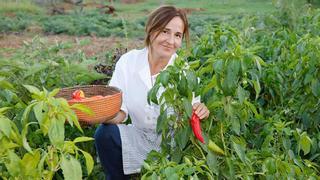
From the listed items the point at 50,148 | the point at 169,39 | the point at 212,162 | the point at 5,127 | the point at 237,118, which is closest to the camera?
the point at 5,127

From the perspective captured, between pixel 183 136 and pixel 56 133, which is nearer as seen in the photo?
pixel 56 133

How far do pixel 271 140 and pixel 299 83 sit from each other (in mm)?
420

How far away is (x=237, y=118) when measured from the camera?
7.97 ft

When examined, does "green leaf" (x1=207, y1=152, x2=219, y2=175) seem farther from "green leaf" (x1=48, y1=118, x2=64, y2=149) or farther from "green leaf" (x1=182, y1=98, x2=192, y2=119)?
"green leaf" (x1=48, y1=118, x2=64, y2=149)

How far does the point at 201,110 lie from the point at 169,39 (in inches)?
22.0

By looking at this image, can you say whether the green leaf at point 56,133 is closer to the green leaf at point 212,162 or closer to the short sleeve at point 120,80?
the green leaf at point 212,162

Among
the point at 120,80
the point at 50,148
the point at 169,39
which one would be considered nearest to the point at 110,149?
the point at 120,80

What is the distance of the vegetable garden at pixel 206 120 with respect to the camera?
1.82m

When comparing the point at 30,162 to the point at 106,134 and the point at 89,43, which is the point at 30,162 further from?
the point at 89,43

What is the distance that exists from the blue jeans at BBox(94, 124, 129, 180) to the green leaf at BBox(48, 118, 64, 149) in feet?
3.65

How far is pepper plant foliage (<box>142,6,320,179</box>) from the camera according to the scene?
2.22 metres

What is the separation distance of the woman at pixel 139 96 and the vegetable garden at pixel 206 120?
19 centimetres

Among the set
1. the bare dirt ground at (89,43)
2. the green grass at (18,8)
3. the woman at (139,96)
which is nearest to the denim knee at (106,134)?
the woman at (139,96)

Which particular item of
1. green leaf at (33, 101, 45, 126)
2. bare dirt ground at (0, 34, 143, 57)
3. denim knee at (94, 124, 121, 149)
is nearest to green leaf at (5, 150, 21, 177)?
green leaf at (33, 101, 45, 126)
